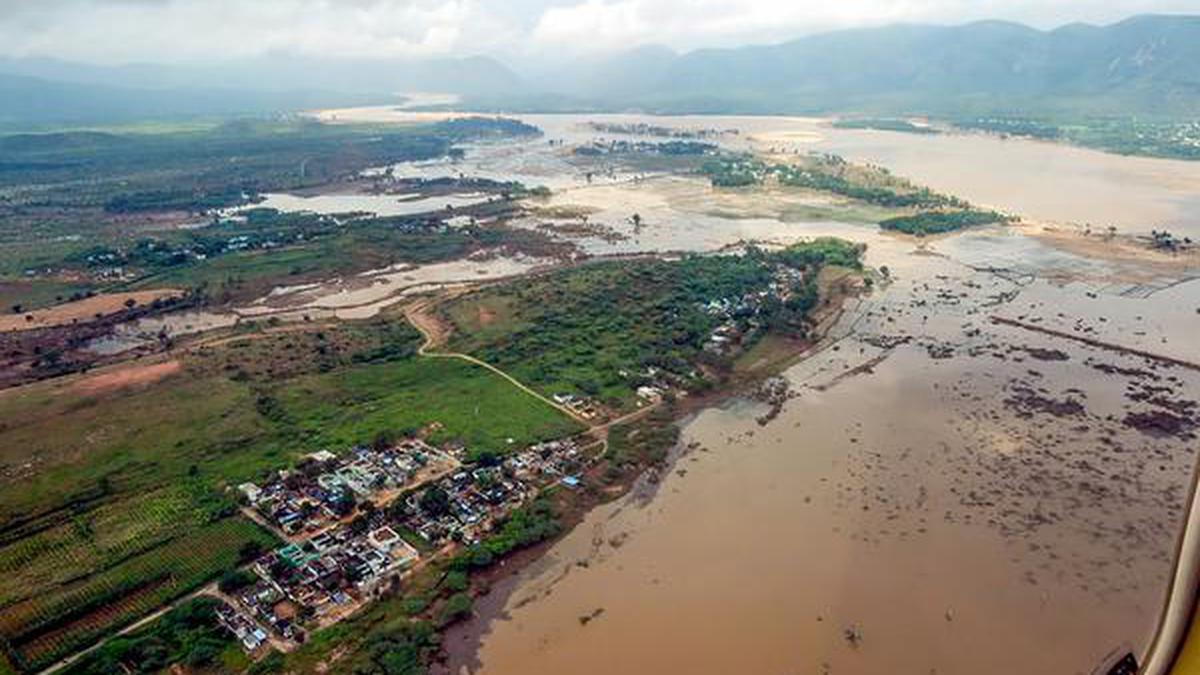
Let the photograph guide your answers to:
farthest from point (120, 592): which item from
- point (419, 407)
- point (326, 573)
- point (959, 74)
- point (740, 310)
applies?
point (959, 74)

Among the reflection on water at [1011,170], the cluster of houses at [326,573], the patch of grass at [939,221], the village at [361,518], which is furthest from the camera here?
the reflection on water at [1011,170]

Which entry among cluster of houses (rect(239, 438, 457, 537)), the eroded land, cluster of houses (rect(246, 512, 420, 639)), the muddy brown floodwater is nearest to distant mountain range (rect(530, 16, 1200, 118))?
the eroded land

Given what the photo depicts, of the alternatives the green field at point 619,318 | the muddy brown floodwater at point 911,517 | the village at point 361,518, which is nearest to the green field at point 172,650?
the village at point 361,518

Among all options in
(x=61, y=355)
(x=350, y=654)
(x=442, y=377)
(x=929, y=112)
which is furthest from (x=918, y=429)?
(x=929, y=112)

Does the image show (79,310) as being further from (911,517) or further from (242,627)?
(911,517)

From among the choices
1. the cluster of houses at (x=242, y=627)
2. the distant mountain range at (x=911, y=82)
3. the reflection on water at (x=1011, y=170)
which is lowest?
the cluster of houses at (x=242, y=627)

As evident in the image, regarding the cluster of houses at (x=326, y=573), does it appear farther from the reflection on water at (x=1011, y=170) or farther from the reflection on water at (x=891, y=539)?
the reflection on water at (x=1011, y=170)
